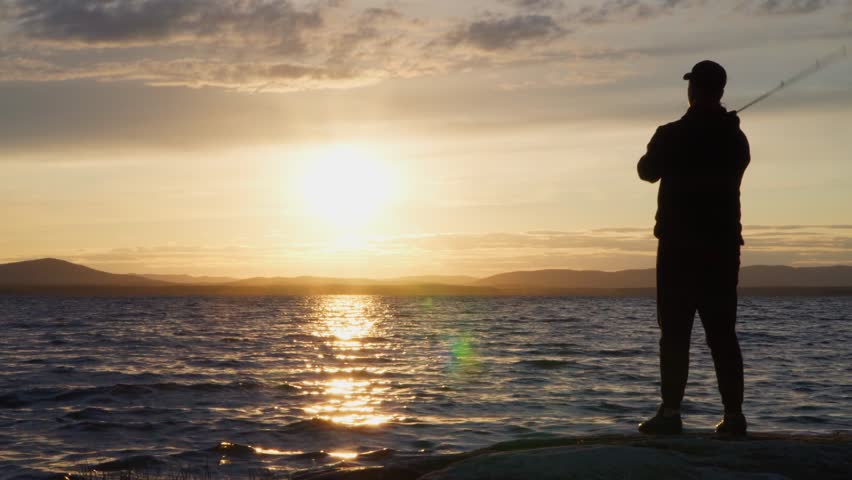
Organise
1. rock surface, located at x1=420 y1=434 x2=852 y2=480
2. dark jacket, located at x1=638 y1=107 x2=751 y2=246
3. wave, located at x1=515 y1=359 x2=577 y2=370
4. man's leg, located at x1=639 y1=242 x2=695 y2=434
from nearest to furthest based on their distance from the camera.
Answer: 1. rock surface, located at x1=420 y1=434 x2=852 y2=480
2. dark jacket, located at x1=638 y1=107 x2=751 y2=246
3. man's leg, located at x1=639 y1=242 x2=695 y2=434
4. wave, located at x1=515 y1=359 x2=577 y2=370

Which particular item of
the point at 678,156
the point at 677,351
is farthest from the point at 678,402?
the point at 678,156

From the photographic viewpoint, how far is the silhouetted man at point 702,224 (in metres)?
6.46

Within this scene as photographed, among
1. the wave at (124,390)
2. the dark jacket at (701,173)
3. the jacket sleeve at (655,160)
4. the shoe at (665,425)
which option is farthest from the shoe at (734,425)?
the wave at (124,390)

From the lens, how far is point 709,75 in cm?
657

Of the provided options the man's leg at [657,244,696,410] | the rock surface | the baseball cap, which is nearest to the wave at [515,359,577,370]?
the man's leg at [657,244,696,410]

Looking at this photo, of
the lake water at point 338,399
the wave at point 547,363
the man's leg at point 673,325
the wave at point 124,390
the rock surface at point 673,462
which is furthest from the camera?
the wave at point 547,363

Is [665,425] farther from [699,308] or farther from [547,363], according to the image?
[547,363]

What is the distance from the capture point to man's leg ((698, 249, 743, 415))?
647 cm

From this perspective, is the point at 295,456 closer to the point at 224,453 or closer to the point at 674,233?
the point at 224,453

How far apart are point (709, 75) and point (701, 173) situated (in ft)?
2.59

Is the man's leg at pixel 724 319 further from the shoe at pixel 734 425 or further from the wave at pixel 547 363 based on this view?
the wave at pixel 547 363

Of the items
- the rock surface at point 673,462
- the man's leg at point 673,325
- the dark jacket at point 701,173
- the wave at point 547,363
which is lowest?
the wave at point 547,363

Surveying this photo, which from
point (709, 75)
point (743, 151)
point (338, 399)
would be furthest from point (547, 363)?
point (709, 75)

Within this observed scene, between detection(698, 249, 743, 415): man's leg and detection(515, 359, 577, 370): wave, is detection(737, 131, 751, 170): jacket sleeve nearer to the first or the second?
detection(698, 249, 743, 415): man's leg
